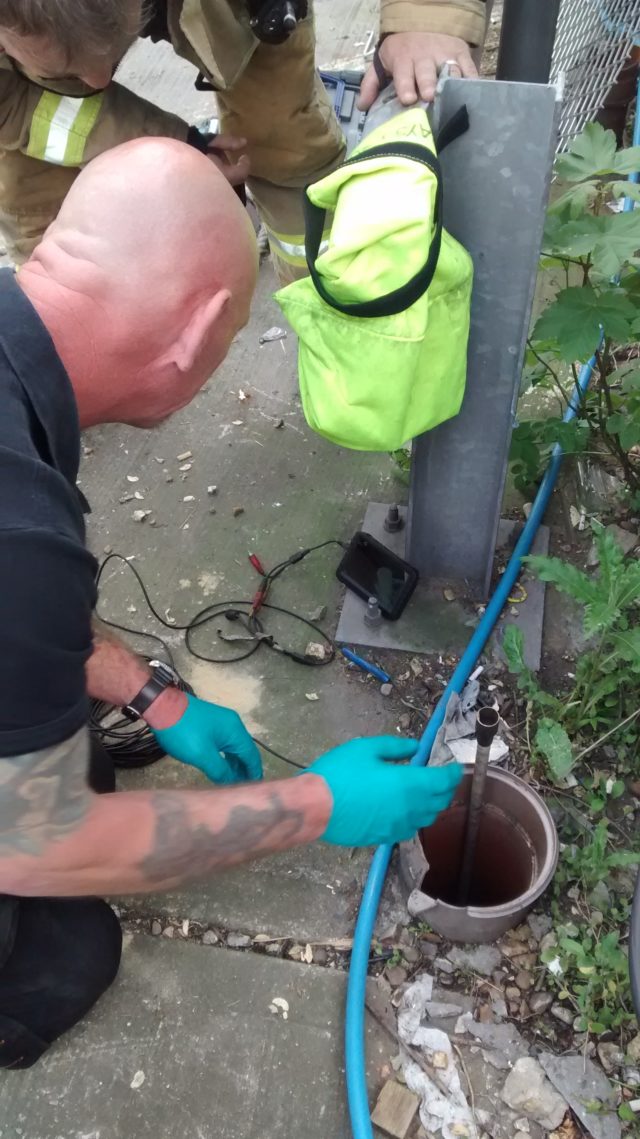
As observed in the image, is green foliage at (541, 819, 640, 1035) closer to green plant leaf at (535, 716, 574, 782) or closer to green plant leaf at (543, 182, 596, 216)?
green plant leaf at (535, 716, 574, 782)

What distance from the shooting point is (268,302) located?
3.60 metres

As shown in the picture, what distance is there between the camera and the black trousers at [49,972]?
169cm

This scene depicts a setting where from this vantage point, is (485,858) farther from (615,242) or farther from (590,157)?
(590,157)

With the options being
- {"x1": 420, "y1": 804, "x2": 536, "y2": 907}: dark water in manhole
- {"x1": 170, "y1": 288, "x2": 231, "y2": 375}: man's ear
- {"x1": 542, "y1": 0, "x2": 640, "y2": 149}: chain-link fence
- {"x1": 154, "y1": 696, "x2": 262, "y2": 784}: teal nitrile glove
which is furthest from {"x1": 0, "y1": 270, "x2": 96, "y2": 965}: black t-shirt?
{"x1": 542, "y1": 0, "x2": 640, "y2": 149}: chain-link fence

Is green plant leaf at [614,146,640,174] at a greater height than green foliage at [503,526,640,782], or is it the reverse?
green plant leaf at [614,146,640,174]

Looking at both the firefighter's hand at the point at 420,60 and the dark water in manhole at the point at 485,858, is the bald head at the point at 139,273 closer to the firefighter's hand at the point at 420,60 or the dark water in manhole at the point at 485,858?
the firefighter's hand at the point at 420,60

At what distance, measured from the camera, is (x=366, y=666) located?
2.41 meters

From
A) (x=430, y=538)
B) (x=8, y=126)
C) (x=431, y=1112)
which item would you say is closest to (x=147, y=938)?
(x=431, y=1112)

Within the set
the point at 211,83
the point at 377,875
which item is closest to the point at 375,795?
the point at 377,875

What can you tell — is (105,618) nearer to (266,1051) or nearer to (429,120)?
(266,1051)

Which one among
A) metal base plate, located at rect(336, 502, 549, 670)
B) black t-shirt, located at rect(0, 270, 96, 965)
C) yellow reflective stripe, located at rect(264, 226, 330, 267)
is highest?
black t-shirt, located at rect(0, 270, 96, 965)

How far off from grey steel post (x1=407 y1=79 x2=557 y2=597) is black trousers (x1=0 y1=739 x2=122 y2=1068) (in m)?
1.22

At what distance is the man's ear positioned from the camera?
4.66 ft

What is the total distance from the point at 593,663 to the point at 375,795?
2.64 feet
